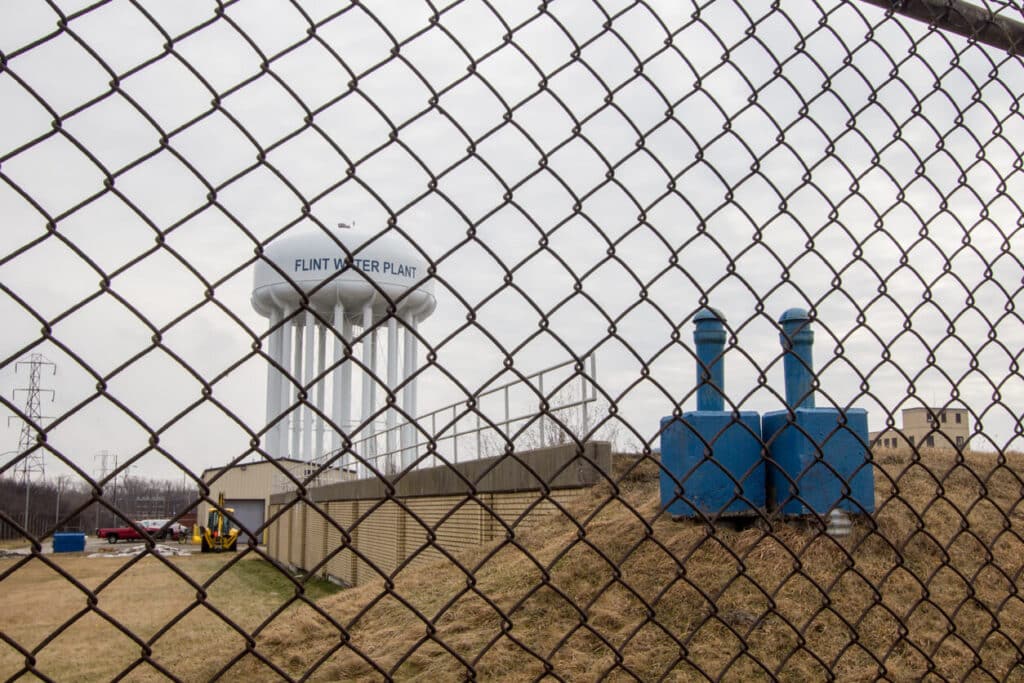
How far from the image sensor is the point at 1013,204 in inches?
110

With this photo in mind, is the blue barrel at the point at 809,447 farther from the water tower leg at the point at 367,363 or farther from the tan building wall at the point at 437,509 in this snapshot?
the water tower leg at the point at 367,363

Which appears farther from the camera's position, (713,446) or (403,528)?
(403,528)

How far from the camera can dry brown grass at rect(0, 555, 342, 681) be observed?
26.8ft

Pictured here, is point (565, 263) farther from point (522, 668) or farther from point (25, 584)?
point (25, 584)

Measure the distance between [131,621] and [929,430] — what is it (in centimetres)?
1314

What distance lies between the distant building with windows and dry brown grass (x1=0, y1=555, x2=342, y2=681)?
7.12 feet

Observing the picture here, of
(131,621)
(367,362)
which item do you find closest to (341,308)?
(367,362)

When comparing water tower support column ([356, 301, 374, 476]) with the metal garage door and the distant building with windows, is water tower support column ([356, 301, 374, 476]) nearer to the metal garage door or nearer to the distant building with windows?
the distant building with windows

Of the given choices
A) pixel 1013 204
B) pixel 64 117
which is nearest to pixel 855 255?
pixel 1013 204

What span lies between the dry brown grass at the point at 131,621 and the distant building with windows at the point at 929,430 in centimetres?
217

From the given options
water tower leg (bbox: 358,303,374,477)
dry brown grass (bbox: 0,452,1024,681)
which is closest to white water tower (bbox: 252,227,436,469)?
water tower leg (bbox: 358,303,374,477)

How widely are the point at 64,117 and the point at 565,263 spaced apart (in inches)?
40.5

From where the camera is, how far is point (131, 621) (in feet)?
43.1

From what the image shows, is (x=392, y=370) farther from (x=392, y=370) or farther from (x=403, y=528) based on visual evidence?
(x=403, y=528)
